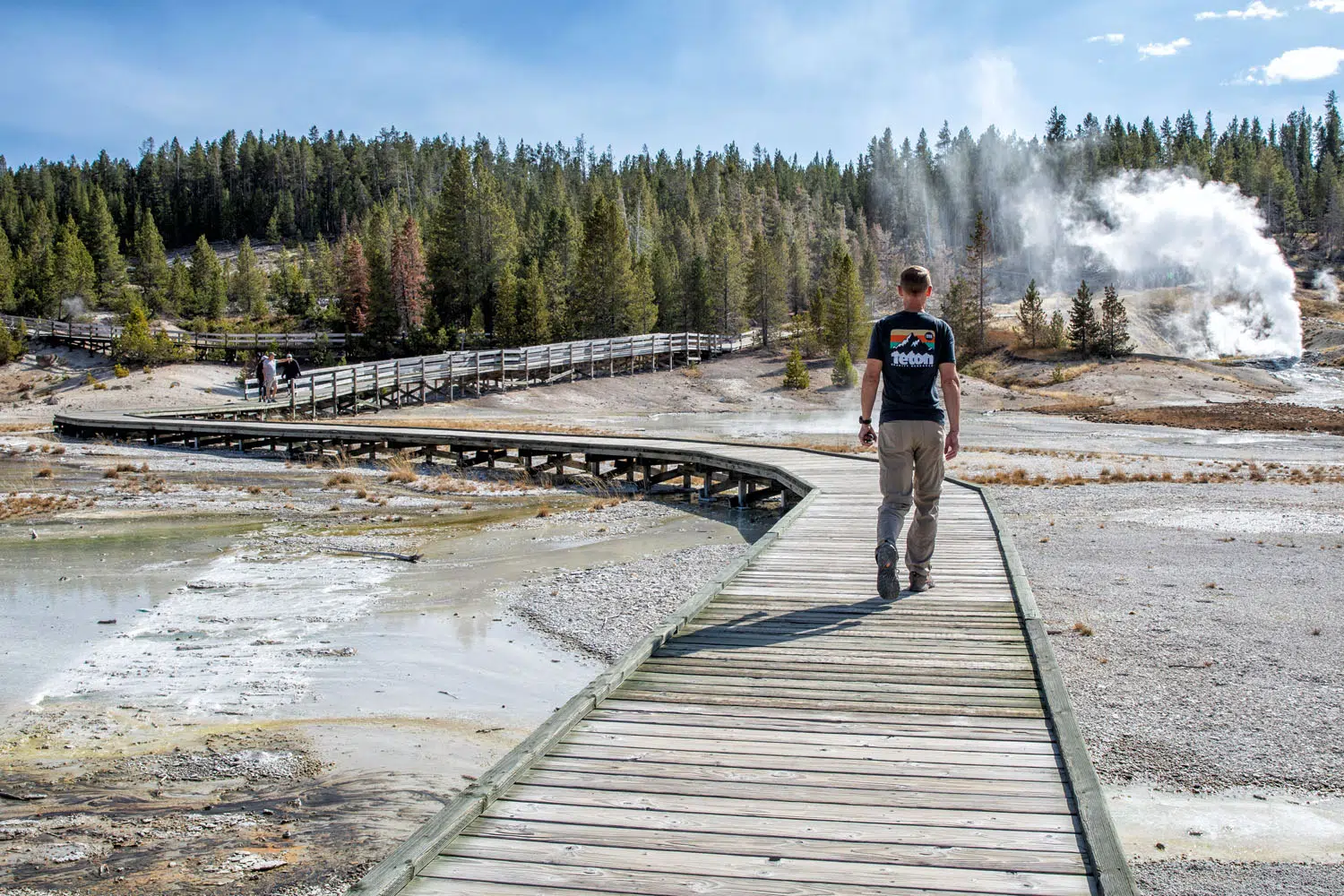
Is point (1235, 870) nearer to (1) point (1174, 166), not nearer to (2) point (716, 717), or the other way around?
(2) point (716, 717)

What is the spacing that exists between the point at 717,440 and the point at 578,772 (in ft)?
62.6

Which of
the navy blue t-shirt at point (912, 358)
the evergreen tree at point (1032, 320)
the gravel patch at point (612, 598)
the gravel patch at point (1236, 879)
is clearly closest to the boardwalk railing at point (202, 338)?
the evergreen tree at point (1032, 320)

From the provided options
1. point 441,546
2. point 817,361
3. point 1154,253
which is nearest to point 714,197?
point 1154,253

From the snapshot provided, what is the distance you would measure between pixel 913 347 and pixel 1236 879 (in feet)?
12.2

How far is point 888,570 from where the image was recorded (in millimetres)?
7684

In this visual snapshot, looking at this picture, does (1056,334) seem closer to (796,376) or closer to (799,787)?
(796,376)

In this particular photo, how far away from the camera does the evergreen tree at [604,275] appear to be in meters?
60.9

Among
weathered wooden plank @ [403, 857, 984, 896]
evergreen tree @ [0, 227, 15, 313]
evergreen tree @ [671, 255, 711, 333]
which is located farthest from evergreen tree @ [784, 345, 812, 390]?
evergreen tree @ [0, 227, 15, 313]

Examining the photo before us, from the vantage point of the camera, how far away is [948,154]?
148m

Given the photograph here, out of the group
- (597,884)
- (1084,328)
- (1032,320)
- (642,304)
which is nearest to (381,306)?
(642,304)

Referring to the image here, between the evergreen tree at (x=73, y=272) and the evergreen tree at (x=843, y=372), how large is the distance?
201 ft

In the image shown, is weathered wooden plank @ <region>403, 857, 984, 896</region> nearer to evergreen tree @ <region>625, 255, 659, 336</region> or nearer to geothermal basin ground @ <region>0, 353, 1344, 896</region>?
geothermal basin ground @ <region>0, 353, 1344, 896</region>

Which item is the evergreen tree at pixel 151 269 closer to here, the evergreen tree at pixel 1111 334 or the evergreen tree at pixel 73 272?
the evergreen tree at pixel 73 272

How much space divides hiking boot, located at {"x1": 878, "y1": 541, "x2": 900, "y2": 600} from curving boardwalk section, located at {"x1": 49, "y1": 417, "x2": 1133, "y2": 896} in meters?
0.13
